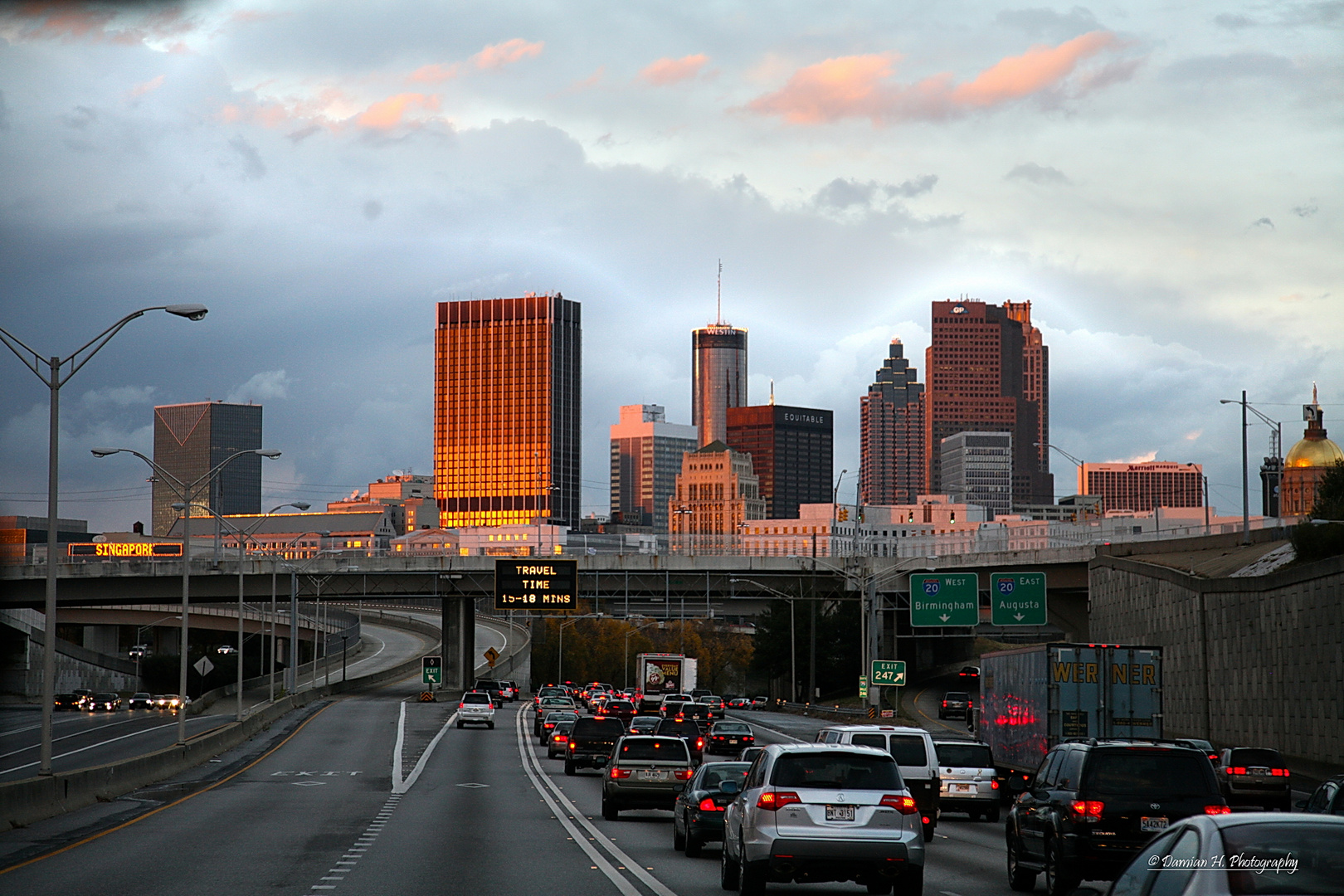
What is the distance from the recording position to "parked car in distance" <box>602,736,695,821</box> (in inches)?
1173

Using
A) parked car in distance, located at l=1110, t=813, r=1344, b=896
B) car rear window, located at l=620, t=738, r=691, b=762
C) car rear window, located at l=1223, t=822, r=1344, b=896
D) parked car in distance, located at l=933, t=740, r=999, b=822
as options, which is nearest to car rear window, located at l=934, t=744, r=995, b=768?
parked car in distance, located at l=933, t=740, r=999, b=822

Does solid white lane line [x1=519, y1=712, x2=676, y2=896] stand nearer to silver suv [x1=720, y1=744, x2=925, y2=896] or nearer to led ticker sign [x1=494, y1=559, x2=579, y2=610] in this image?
silver suv [x1=720, y1=744, x2=925, y2=896]

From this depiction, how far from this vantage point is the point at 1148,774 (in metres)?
17.7

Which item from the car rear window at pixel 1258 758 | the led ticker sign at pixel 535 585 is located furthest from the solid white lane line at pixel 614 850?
the led ticker sign at pixel 535 585

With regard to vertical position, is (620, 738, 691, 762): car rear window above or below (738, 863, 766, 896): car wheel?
below

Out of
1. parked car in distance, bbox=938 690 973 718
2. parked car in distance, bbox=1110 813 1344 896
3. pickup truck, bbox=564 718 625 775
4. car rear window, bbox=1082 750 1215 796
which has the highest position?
parked car in distance, bbox=1110 813 1344 896

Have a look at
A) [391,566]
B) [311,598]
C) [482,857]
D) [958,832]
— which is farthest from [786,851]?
[311,598]

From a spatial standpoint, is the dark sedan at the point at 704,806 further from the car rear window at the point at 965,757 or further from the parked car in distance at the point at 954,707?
the parked car in distance at the point at 954,707

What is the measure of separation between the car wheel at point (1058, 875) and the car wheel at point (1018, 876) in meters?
0.80

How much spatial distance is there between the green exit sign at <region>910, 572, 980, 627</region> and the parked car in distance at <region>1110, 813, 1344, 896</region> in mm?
63665

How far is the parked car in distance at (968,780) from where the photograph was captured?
3219 centimetres

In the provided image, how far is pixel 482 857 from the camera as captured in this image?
2106 centimetres

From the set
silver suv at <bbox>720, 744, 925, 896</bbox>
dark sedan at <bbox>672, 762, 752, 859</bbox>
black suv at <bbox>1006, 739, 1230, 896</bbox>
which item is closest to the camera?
silver suv at <bbox>720, 744, 925, 896</bbox>

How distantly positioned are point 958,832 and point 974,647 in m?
145
